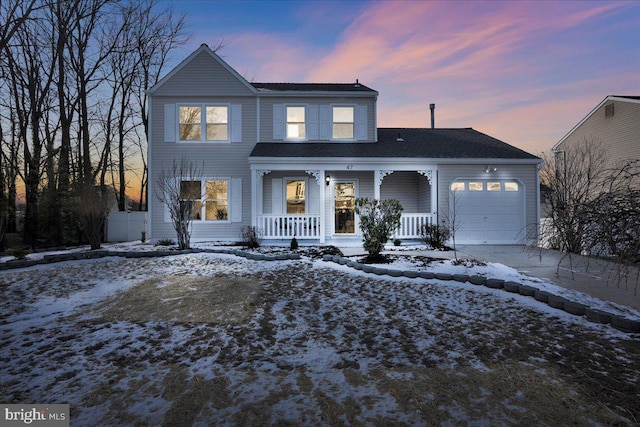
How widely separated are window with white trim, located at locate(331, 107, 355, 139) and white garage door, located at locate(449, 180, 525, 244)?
14.6 ft

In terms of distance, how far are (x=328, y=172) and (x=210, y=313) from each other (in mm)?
8645

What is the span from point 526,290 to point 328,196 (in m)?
7.69

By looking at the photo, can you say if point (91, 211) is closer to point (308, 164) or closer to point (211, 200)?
point (211, 200)

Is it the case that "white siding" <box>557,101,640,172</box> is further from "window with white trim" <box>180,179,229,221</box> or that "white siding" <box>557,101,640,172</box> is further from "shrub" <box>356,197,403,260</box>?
"window with white trim" <box>180,179,229,221</box>

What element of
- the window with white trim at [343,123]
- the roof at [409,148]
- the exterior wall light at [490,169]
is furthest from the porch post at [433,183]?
the window with white trim at [343,123]

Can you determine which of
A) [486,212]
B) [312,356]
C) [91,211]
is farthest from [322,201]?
[312,356]

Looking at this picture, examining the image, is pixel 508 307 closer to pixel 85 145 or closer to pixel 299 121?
pixel 299 121

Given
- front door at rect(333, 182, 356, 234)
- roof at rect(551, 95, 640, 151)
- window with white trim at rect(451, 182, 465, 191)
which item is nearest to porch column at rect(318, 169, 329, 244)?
front door at rect(333, 182, 356, 234)

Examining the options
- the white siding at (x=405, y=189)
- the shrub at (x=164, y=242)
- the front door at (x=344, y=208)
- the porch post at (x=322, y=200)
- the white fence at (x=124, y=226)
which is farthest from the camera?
the white fence at (x=124, y=226)

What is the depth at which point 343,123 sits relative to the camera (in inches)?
518

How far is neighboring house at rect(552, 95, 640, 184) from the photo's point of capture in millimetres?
15477

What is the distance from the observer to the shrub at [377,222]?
8.52 metres

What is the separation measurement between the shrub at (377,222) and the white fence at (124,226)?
37.3ft

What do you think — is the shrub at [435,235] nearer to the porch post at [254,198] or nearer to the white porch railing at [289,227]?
the white porch railing at [289,227]
